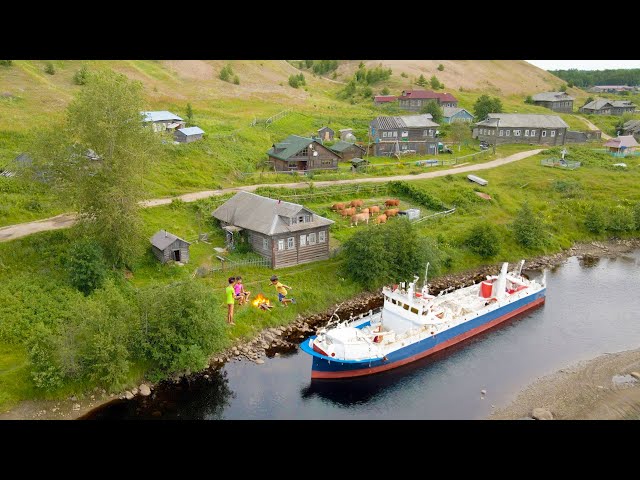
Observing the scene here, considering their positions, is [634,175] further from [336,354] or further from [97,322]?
[97,322]

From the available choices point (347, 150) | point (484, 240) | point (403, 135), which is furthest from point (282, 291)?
point (403, 135)

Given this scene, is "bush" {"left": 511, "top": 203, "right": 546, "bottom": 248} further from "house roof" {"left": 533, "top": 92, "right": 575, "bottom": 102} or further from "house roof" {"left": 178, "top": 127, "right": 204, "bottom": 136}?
"house roof" {"left": 533, "top": 92, "right": 575, "bottom": 102}

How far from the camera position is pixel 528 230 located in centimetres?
5256

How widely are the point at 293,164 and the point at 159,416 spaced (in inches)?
1635

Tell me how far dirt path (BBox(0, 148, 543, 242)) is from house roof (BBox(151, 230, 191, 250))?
510cm

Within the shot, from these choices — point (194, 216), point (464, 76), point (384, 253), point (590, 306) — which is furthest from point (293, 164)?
point (464, 76)

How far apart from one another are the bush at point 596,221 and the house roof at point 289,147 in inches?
1250

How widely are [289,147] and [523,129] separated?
1778 inches

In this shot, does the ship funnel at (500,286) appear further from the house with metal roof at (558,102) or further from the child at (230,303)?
the house with metal roof at (558,102)

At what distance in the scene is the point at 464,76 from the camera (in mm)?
150750

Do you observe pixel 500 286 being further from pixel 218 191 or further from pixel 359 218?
pixel 218 191

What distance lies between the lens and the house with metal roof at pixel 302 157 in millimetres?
64062

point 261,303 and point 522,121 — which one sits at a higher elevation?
point 522,121

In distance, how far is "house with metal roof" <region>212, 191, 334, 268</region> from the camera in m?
41.4
